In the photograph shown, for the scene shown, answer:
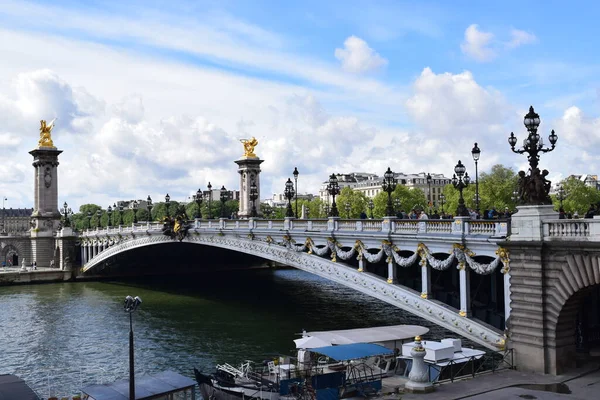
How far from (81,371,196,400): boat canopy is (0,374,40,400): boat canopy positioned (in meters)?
1.71

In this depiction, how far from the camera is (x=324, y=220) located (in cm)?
3616

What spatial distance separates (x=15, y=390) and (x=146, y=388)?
392 cm

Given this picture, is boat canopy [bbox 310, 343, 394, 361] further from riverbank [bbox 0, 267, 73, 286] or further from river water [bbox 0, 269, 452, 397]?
riverbank [bbox 0, 267, 73, 286]

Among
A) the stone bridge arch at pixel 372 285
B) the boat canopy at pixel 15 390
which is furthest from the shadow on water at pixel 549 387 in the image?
the boat canopy at pixel 15 390

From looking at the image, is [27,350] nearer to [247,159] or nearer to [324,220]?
[324,220]

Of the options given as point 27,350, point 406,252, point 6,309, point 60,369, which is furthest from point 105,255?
point 406,252

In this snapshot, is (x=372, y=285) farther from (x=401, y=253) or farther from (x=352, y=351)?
(x=352, y=351)

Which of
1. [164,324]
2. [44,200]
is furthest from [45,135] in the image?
[164,324]

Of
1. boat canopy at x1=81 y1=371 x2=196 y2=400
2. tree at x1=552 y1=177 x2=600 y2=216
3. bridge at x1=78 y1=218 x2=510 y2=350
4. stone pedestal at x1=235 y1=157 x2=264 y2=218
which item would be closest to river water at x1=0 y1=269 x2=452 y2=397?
bridge at x1=78 y1=218 x2=510 y2=350

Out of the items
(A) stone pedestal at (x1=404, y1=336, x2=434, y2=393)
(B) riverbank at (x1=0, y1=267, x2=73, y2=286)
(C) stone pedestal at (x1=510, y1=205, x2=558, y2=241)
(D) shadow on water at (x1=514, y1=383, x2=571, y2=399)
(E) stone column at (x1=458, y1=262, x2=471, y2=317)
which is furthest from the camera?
(B) riverbank at (x1=0, y1=267, x2=73, y2=286)

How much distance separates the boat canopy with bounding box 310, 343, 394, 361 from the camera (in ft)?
69.9

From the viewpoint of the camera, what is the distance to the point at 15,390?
65.1 feet

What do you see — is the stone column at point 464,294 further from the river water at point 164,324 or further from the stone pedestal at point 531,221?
the river water at point 164,324

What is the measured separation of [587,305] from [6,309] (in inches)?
1740
